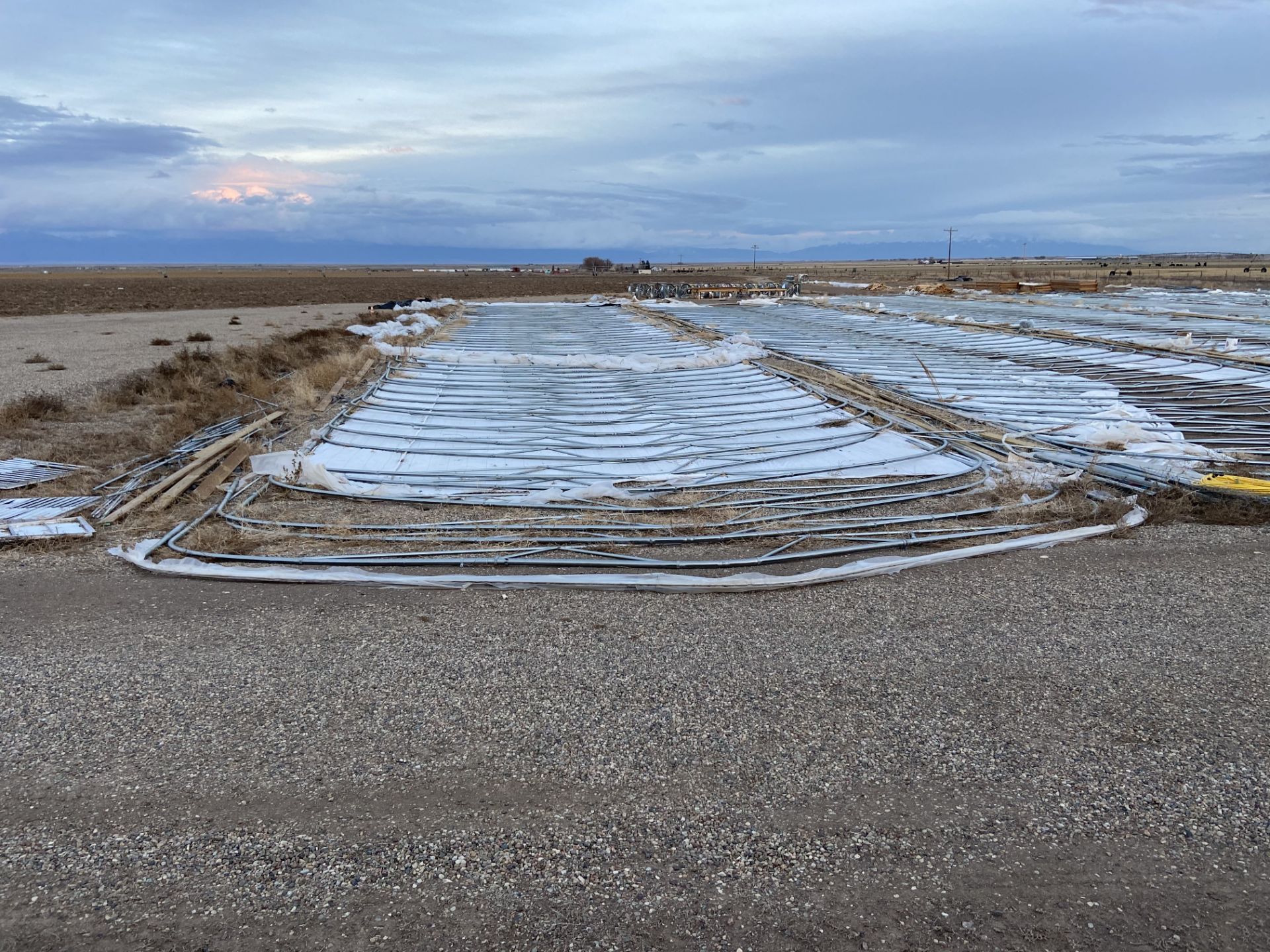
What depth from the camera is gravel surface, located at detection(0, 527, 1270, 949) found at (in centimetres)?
258

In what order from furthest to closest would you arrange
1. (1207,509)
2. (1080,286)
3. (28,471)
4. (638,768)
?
(1080,286) → (28,471) → (1207,509) → (638,768)

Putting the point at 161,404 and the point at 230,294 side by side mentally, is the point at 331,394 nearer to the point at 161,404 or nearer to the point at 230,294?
the point at 161,404

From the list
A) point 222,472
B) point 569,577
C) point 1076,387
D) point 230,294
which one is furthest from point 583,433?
point 230,294

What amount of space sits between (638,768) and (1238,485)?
570 centimetres

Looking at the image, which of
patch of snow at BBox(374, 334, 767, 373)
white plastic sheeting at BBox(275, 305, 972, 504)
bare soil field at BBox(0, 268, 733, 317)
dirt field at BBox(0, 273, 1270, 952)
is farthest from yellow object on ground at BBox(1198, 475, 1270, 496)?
bare soil field at BBox(0, 268, 733, 317)

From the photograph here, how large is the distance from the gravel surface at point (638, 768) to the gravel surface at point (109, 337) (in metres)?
11.1

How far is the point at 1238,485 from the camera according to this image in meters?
6.49

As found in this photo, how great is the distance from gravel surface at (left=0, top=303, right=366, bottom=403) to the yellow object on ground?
1441cm

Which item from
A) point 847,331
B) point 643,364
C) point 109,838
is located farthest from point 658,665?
point 847,331

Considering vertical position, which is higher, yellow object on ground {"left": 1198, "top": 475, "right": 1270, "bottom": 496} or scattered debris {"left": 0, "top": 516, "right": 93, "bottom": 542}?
yellow object on ground {"left": 1198, "top": 475, "right": 1270, "bottom": 496}

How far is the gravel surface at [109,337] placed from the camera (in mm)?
14688

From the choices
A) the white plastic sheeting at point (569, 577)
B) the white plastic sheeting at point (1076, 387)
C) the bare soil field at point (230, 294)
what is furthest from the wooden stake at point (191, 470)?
the bare soil field at point (230, 294)

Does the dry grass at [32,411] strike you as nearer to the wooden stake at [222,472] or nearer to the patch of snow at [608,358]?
the wooden stake at [222,472]

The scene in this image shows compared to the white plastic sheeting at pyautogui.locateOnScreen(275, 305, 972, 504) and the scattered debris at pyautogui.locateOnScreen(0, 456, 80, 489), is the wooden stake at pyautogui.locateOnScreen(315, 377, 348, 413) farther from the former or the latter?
the scattered debris at pyautogui.locateOnScreen(0, 456, 80, 489)
